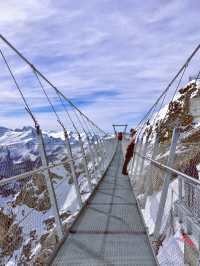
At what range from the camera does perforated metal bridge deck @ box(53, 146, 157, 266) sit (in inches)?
128

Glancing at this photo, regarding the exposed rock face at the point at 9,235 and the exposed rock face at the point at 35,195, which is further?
the exposed rock face at the point at 35,195

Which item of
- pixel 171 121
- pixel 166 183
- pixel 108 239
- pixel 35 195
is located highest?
A: pixel 171 121

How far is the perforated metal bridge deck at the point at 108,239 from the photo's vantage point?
10.7 ft

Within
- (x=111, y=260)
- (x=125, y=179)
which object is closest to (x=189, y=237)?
(x=111, y=260)

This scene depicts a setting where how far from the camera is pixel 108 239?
3.93 metres

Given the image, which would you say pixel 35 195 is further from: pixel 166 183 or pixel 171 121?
pixel 171 121

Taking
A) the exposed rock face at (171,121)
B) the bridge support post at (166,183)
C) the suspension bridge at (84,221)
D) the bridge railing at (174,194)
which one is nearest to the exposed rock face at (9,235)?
the suspension bridge at (84,221)

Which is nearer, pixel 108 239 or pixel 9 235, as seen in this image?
pixel 9 235

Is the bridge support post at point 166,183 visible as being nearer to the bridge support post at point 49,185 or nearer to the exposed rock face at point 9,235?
the bridge support post at point 49,185

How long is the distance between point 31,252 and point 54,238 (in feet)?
3.84

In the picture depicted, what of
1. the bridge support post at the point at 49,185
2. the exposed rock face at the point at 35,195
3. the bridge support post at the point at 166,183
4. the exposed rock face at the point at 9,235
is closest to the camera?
the exposed rock face at the point at 9,235

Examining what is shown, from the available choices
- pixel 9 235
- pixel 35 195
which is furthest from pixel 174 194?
pixel 9 235

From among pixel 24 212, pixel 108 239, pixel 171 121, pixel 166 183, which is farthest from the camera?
pixel 171 121

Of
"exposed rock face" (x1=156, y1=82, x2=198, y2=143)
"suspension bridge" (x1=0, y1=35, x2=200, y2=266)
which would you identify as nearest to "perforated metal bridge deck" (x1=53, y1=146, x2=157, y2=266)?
"suspension bridge" (x1=0, y1=35, x2=200, y2=266)
